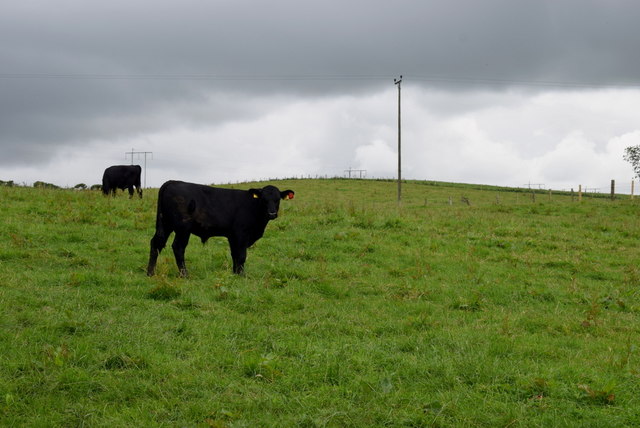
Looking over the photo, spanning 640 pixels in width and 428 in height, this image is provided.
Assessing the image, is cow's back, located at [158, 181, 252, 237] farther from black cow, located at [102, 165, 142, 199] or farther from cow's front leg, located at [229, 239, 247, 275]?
black cow, located at [102, 165, 142, 199]

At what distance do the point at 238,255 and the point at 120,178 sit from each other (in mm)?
17635

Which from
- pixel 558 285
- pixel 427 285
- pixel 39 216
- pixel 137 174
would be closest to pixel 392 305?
pixel 427 285

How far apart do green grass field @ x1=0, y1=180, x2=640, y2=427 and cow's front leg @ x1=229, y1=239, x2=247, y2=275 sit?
425 millimetres

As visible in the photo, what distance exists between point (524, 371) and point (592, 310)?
4019 mm

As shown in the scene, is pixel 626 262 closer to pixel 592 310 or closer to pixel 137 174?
pixel 592 310

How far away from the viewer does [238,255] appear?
479 inches

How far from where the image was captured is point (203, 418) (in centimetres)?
523

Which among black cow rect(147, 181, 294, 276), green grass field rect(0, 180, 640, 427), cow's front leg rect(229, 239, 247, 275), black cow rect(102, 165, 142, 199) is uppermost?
black cow rect(102, 165, 142, 199)

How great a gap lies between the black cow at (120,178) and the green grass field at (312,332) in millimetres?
10626

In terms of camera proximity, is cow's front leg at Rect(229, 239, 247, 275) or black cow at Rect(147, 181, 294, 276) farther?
cow's front leg at Rect(229, 239, 247, 275)

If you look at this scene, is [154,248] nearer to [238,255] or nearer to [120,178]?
[238,255]

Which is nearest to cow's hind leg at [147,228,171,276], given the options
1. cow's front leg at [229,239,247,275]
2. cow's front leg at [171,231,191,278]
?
cow's front leg at [171,231,191,278]

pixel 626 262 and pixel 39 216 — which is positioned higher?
pixel 39 216

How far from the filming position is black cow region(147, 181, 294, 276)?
11695 mm
